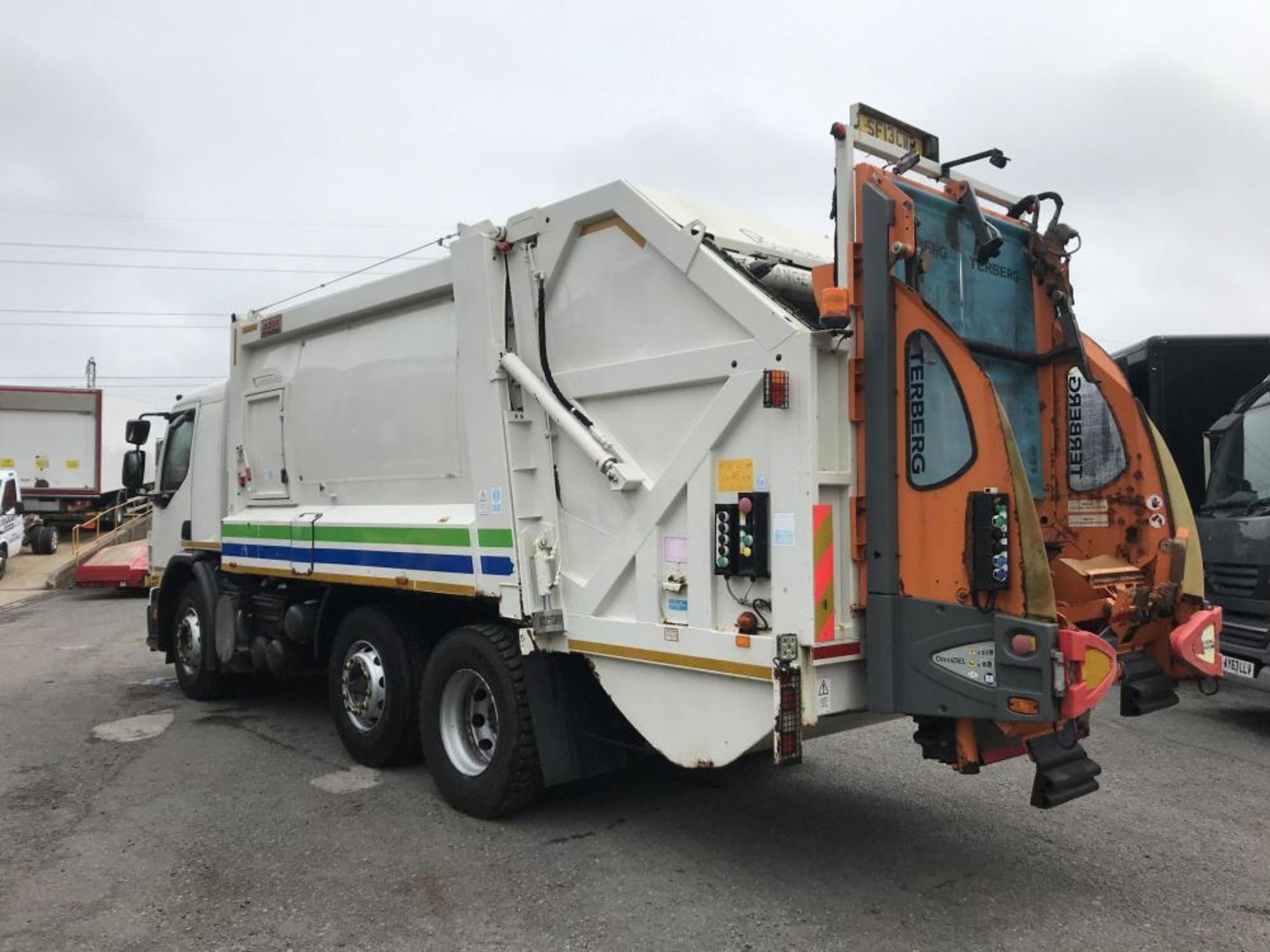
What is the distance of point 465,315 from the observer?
17.7 feet

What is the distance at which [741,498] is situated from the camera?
4.05 meters

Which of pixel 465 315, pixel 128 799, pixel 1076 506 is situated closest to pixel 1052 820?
pixel 1076 506

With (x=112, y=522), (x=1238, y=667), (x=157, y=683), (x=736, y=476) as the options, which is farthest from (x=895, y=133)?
(x=112, y=522)

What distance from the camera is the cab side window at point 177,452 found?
8781 millimetres

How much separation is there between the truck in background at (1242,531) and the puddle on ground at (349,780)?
613cm

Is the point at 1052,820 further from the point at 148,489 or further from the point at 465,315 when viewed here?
the point at 148,489

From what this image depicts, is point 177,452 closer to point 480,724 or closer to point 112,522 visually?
point 480,724

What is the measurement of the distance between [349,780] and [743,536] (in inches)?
132

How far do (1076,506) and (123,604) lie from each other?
56.7 ft

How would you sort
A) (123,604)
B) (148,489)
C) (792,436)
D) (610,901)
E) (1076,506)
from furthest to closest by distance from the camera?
(123,604), (148,489), (1076,506), (610,901), (792,436)

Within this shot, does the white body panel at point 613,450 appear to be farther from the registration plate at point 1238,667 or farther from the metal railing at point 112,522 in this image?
the metal railing at point 112,522

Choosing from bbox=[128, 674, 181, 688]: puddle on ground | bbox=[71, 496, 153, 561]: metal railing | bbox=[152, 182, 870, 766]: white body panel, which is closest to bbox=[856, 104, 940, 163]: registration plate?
bbox=[152, 182, 870, 766]: white body panel

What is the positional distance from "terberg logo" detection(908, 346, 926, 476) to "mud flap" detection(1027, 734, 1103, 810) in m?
1.17

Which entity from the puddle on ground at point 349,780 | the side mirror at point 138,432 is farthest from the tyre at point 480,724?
the side mirror at point 138,432
